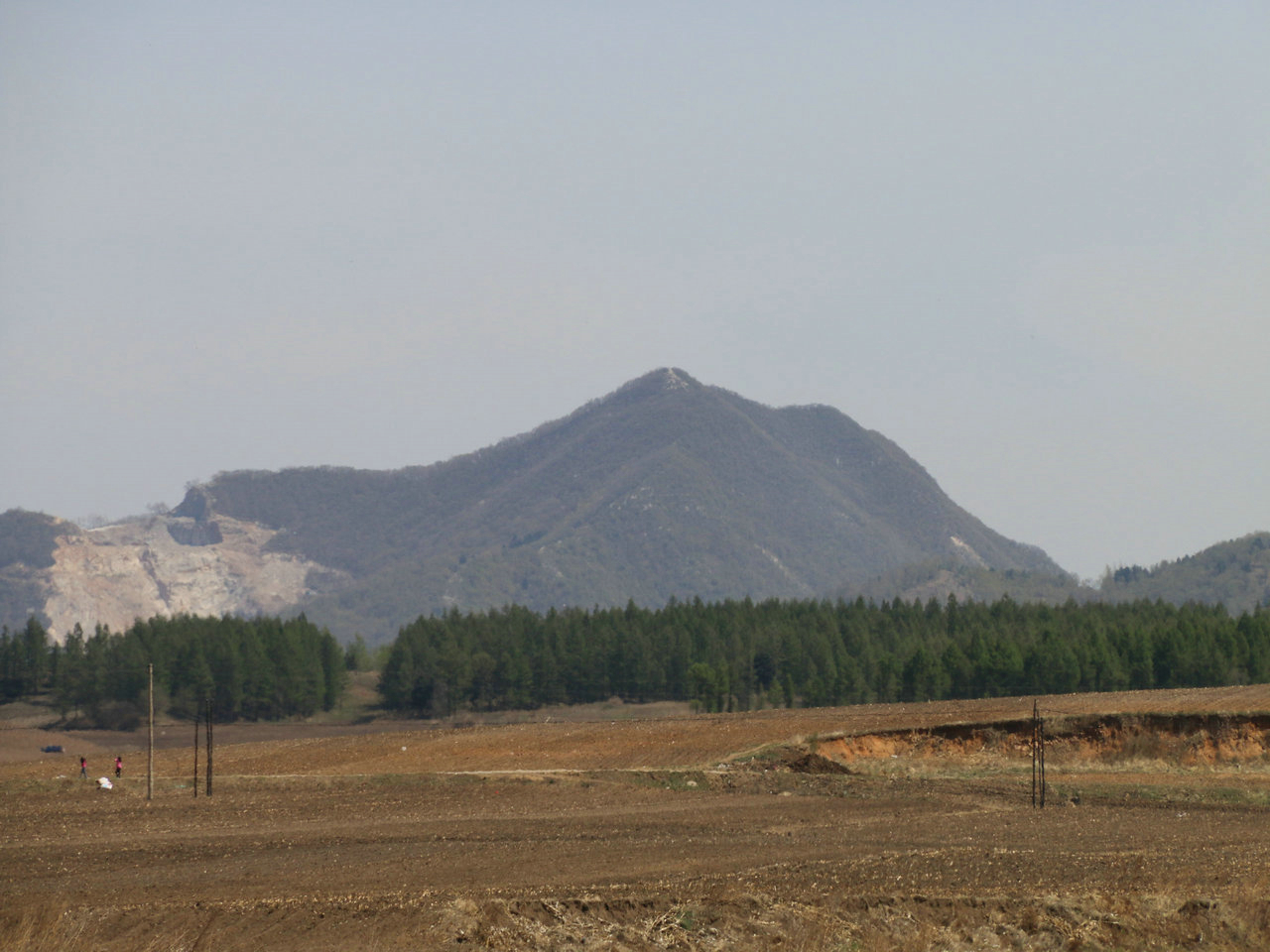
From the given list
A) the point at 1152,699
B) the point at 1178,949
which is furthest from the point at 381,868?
the point at 1152,699

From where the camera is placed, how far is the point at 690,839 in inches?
1580

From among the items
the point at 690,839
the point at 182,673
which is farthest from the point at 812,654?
the point at 690,839

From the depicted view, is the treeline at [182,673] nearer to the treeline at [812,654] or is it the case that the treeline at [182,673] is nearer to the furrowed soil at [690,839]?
the treeline at [812,654]

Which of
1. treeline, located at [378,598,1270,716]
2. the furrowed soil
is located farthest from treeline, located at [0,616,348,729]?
the furrowed soil

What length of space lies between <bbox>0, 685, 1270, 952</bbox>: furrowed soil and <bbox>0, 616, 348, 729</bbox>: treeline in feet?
196

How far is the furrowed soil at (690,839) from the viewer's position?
2767 centimetres

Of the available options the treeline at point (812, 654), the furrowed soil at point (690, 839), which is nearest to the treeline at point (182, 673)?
the treeline at point (812, 654)

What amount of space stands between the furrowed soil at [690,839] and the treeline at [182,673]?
59.9 metres

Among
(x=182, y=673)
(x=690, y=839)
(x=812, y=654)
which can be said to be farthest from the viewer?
(x=182, y=673)

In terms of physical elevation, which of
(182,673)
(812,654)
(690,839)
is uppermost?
(182,673)

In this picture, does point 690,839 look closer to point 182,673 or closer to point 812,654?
point 812,654

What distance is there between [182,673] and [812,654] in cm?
6566

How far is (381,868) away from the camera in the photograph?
34656 mm

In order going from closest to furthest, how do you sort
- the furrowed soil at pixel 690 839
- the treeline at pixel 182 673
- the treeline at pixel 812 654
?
1. the furrowed soil at pixel 690 839
2. the treeline at pixel 812 654
3. the treeline at pixel 182 673
